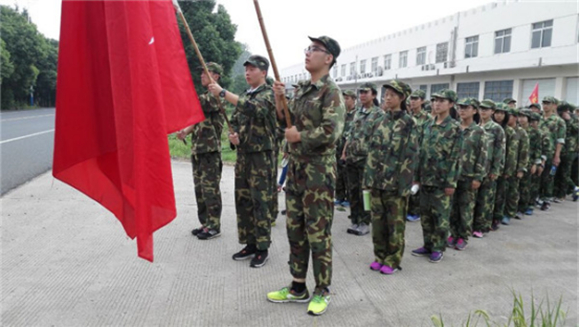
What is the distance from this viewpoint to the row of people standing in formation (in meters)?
3.30

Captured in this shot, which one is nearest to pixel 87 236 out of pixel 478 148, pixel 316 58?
pixel 316 58

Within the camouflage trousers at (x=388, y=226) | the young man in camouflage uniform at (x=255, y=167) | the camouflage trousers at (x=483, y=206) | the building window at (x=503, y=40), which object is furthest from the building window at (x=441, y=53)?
the young man in camouflage uniform at (x=255, y=167)

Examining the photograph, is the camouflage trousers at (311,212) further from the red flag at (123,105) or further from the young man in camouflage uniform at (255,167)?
the red flag at (123,105)

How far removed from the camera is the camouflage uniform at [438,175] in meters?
4.73

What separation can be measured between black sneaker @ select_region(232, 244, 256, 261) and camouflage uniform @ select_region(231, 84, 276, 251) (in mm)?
76

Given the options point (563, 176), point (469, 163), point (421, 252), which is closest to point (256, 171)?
point (421, 252)

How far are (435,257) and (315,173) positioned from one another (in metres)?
2.27

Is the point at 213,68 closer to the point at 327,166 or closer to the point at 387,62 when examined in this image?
the point at 327,166

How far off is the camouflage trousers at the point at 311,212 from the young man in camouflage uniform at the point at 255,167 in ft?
2.88

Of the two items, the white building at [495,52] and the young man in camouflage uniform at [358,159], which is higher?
the white building at [495,52]

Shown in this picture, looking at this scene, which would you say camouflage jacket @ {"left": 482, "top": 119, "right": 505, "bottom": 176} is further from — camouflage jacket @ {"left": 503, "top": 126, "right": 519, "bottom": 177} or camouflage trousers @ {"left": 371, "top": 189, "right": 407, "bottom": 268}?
camouflage trousers @ {"left": 371, "top": 189, "right": 407, "bottom": 268}

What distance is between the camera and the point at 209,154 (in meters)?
4.97

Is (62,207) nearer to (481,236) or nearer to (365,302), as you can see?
(365,302)

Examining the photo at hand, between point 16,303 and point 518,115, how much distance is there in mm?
7284
